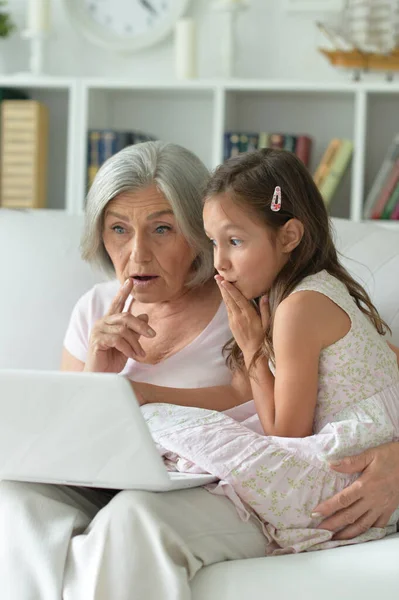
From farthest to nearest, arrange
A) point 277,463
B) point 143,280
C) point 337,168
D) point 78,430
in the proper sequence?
1. point 337,168
2. point 143,280
3. point 277,463
4. point 78,430

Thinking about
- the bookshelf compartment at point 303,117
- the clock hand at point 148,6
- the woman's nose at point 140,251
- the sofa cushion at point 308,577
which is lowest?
the sofa cushion at point 308,577

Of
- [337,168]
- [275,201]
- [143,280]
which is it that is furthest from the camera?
[337,168]

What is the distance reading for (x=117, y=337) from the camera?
1714 millimetres

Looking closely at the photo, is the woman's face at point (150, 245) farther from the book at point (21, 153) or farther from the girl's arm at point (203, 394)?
the book at point (21, 153)

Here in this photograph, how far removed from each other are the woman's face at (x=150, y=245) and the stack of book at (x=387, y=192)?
4.68 ft

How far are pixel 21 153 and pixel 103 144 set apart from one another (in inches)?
12.0

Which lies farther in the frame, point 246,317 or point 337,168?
point 337,168

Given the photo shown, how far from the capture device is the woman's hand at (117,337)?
1.71 m

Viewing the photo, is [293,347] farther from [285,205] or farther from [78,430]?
[78,430]

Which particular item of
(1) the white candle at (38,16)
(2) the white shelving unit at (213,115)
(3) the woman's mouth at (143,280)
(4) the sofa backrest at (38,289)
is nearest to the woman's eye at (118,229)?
(3) the woman's mouth at (143,280)

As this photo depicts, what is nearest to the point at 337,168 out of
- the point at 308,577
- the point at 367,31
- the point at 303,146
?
the point at 303,146

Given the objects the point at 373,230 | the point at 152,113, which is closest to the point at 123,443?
the point at 373,230

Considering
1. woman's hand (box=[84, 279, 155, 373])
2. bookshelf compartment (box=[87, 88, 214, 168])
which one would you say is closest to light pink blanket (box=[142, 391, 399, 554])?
woman's hand (box=[84, 279, 155, 373])

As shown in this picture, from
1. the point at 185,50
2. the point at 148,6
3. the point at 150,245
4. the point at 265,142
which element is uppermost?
the point at 148,6
